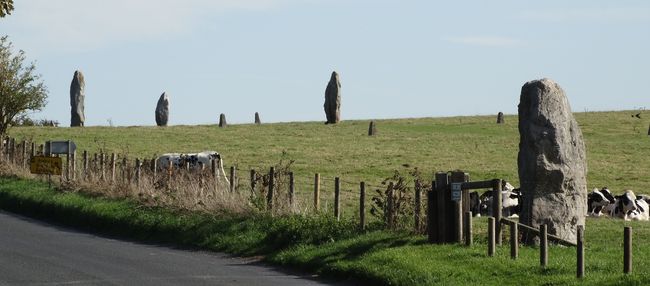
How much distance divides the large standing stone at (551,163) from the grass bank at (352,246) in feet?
3.04

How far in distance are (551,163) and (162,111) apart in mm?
61702

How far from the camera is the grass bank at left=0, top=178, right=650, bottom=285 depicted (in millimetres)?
19406

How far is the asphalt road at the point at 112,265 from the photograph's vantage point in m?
20.4

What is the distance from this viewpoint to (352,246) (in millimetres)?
22766

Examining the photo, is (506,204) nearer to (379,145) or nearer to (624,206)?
(624,206)

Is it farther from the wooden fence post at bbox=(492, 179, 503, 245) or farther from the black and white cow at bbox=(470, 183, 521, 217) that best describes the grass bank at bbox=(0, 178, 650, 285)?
the black and white cow at bbox=(470, 183, 521, 217)

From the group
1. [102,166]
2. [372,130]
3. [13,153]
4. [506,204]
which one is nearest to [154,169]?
[102,166]

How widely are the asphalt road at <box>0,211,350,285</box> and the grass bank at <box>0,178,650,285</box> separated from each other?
78 cm

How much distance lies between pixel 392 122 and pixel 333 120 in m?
3.85

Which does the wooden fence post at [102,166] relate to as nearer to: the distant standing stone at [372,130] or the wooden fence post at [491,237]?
the wooden fence post at [491,237]

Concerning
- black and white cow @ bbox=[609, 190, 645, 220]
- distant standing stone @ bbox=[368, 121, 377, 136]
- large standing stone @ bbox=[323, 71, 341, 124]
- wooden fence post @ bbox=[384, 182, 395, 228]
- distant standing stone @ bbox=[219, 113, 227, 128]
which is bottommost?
black and white cow @ bbox=[609, 190, 645, 220]

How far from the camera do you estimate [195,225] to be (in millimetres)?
27547

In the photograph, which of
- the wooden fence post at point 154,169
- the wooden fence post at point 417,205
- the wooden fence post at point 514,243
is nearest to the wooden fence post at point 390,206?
the wooden fence post at point 417,205

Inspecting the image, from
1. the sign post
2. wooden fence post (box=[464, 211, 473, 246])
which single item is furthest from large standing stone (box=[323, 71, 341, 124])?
wooden fence post (box=[464, 211, 473, 246])
